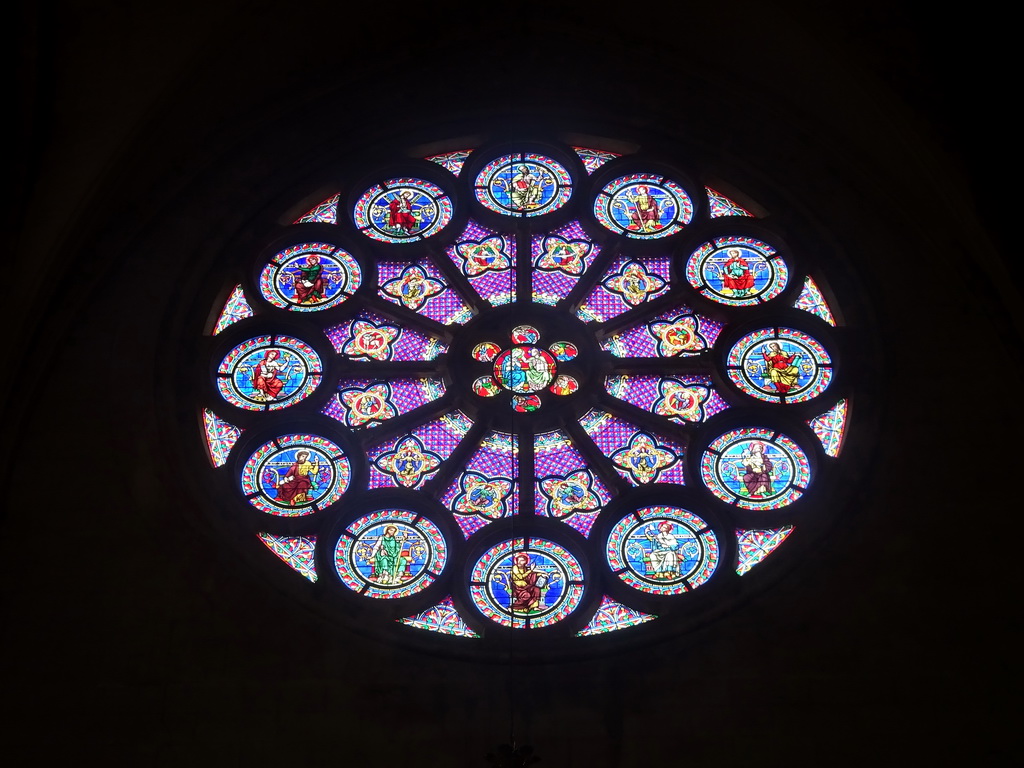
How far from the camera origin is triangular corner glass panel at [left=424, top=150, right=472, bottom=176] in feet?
38.4

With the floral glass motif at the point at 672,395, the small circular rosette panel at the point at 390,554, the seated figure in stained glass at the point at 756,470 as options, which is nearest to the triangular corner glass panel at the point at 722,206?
the floral glass motif at the point at 672,395

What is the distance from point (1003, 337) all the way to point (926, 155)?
143cm

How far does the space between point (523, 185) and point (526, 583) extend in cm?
359

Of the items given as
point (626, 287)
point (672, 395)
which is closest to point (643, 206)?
point (626, 287)

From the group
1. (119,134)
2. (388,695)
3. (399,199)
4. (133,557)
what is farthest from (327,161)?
(388,695)

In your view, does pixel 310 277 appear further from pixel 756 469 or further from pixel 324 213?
pixel 756 469

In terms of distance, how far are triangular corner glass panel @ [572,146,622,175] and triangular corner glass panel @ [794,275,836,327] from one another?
202 cm

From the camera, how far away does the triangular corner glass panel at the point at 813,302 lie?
10648mm

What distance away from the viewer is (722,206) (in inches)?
447

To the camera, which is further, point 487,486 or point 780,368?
point 780,368

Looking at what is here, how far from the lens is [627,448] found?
1011 cm

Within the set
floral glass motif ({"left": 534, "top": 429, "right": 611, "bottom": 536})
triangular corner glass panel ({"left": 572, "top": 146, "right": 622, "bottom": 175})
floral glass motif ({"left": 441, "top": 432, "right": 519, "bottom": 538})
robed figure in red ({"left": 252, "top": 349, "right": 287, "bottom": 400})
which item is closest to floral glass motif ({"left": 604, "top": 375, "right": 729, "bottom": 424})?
floral glass motif ({"left": 534, "top": 429, "right": 611, "bottom": 536})

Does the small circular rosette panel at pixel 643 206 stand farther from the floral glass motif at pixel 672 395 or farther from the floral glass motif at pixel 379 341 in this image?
the floral glass motif at pixel 379 341

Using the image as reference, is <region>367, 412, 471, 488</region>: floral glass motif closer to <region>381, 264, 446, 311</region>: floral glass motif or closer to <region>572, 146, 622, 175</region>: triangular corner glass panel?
<region>381, 264, 446, 311</region>: floral glass motif
